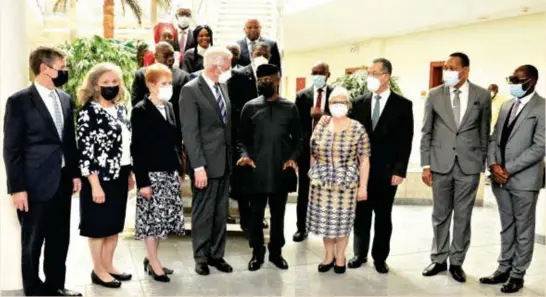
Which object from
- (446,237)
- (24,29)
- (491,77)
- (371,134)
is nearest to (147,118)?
(24,29)

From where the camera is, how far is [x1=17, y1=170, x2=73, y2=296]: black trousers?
367 cm

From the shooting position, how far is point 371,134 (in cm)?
465

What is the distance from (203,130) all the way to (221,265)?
1207mm

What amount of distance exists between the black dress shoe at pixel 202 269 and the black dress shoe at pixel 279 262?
616 mm

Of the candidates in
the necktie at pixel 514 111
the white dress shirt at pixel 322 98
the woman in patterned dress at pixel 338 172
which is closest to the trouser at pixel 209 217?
the woman in patterned dress at pixel 338 172

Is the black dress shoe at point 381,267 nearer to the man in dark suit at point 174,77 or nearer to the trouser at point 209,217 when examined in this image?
the trouser at point 209,217

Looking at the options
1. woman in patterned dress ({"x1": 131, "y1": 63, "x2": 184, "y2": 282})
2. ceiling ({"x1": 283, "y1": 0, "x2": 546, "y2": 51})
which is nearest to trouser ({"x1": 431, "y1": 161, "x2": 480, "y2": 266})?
woman in patterned dress ({"x1": 131, "y1": 63, "x2": 184, "y2": 282})

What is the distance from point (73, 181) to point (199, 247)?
1234 mm

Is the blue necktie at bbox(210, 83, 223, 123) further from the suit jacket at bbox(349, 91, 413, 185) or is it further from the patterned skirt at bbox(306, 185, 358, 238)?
the suit jacket at bbox(349, 91, 413, 185)

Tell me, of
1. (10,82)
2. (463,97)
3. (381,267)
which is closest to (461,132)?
(463,97)

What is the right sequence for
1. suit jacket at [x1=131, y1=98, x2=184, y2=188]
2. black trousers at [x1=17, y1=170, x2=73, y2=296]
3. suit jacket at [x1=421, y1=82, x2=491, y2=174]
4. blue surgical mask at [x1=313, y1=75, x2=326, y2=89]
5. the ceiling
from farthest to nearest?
1. the ceiling
2. blue surgical mask at [x1=313, y1=75, x2=326, y2=89]
3. suit jacket at [x1=421, y1=82, x2=491, y2=174]
4. suit jacket at [x1=131, y1=98, x2=184, y2=188]
5. black trousers at [x1=17, y1=170, x2=73, y2=296]

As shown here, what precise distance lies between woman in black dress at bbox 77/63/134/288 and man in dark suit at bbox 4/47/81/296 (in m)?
0.10

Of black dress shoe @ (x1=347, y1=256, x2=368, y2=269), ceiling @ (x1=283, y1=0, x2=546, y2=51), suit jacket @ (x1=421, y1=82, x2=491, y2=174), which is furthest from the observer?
ceiling @ (x1=283, y1=0, x2=546, y2=51)

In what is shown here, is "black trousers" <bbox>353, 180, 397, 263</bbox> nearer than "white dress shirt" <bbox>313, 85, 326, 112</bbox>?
Yes
